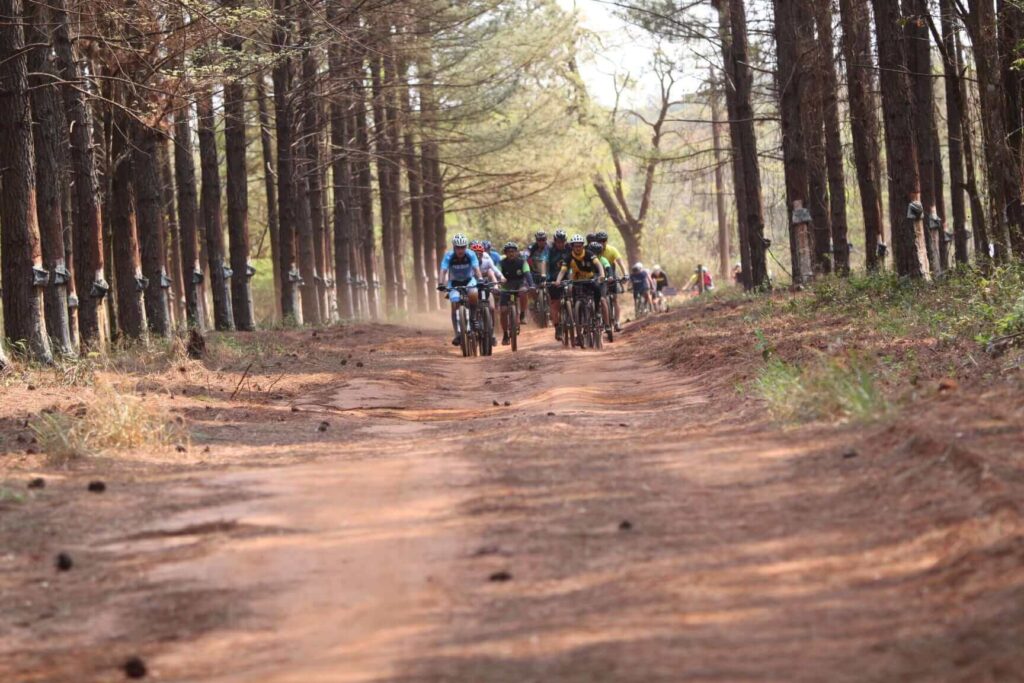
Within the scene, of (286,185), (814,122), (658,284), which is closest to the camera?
(814,122)

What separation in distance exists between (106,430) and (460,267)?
11506 mm

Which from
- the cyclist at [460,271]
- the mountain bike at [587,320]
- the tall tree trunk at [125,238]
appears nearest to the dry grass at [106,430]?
the cyclist at [460,271]

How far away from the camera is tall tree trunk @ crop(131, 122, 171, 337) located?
2362 cm

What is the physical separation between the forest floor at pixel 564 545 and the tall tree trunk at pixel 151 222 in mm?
12101

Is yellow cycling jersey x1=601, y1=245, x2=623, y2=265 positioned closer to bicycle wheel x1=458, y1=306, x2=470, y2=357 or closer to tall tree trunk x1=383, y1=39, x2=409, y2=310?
bicycle wheel x1=458, y1=306, x2=470, y2=357

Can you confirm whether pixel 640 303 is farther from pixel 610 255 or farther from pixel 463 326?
pixel 463 326

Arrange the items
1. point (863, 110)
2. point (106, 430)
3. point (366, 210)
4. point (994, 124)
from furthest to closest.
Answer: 1. point (366, 210)
2. point (863, 110)
3. point (994, 124)
4. point (106, 430)

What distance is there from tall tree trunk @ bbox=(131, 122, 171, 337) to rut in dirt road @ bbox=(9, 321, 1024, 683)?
14.9m

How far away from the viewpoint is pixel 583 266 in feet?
73.9

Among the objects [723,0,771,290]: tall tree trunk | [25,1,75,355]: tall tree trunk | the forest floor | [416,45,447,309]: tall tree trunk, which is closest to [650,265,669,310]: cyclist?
[416,45,447,309]: tall tree trunk

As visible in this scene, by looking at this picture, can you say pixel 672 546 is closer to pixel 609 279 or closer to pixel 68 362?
pixel 68 362

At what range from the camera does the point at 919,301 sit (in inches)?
702

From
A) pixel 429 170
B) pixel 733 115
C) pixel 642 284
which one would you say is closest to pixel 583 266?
pixel 733 115

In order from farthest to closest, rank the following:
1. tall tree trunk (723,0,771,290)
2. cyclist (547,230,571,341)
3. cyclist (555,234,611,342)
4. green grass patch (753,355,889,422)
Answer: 1. tall tree trunk (723,0,771,290)
2. cyclist (547,230,571,341)
3. cyclist (555,234,611,342)
4. green grass patch (753,355,889,422)
